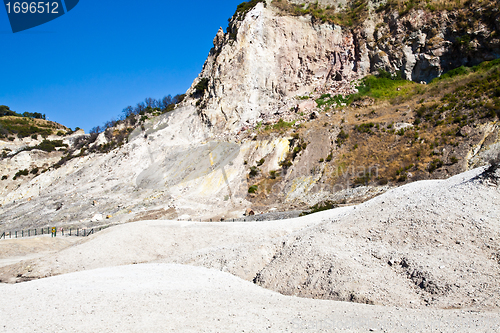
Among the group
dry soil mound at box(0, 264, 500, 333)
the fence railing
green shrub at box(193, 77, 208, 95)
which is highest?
green shrub at box(193, 77, 208, 95)

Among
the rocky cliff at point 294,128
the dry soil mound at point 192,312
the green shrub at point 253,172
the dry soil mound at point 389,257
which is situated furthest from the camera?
the green shrub at point 253,172

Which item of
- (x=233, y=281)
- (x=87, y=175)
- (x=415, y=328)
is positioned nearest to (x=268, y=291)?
(x=233, y=281)

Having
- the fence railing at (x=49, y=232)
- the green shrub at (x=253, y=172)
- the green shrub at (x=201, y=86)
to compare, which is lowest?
the fence railing at (x=49, y=232)

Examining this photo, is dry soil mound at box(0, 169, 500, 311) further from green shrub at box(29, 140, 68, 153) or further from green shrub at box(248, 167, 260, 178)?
green shrub at box(29, 140, 68, 153)

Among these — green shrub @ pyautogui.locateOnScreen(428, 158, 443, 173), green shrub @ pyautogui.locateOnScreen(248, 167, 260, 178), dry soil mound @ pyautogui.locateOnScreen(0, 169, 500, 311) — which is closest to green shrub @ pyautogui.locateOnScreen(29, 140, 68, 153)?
green shrub @ pyautogui.locateOnScreen(248, 167, 260, 178)

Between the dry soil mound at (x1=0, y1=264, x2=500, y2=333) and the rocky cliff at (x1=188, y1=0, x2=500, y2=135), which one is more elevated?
the rocky cliff at (x1=188, y1=0, x2=500, y2=135)

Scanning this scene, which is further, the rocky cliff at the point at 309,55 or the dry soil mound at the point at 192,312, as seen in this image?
the rocky cliff at the point at 309,55

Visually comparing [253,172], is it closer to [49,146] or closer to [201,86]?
[201,86]

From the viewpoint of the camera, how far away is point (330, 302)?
736 cm

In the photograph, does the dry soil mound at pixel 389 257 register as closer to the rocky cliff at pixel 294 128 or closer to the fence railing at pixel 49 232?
the fence railing at pixel 49 232

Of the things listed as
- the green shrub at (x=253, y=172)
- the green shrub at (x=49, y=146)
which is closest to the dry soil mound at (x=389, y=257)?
the green shrub at (x=253, y=172)

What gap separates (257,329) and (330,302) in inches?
86.1

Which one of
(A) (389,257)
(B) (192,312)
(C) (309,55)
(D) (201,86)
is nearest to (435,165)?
(A) (389,257)

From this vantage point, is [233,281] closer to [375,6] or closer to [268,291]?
[268,291]
